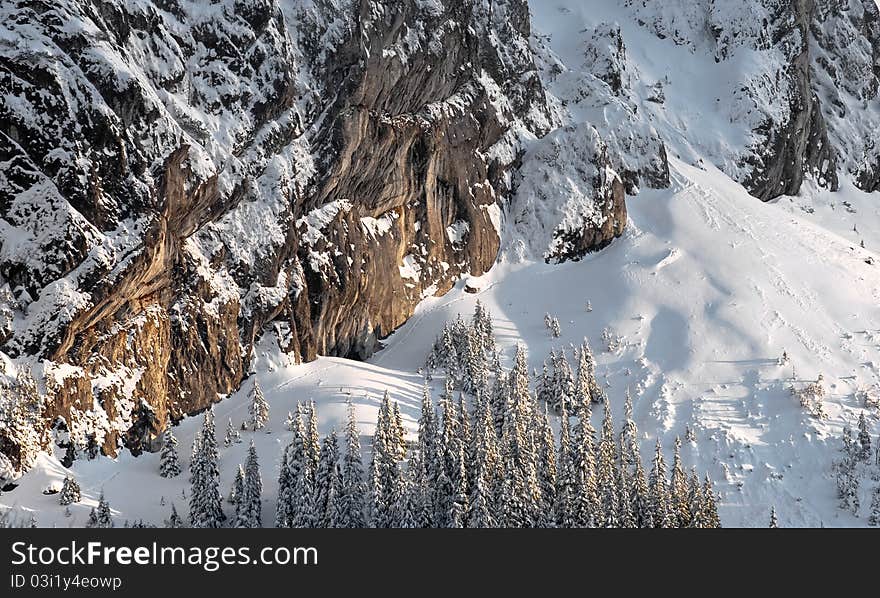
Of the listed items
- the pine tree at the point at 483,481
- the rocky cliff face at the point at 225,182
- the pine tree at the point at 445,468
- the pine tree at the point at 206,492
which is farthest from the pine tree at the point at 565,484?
the rocky cliff face at the point at 225,182

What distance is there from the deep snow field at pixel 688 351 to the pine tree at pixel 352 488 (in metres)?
6.10

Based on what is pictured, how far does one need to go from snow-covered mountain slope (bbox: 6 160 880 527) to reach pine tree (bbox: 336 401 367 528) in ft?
21.7

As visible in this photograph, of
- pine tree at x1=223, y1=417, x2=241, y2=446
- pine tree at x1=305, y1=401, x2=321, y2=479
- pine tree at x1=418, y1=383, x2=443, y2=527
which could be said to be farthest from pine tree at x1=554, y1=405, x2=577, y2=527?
pine tree at x1=223, y1=417, x2=241, y2=446

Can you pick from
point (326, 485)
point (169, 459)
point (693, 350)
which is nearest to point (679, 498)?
point (326, 485)

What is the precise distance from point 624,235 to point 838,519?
39.3m

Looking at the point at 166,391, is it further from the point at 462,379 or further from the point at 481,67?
the point at 481,67

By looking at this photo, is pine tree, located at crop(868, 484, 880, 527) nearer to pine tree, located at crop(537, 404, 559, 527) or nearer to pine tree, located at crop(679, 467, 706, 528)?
pine tree, located at crop(679, 467, 706, 528)

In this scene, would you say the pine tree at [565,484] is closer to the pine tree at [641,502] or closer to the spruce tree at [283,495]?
the pine tree at [641,502]

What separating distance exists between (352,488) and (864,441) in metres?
37.7

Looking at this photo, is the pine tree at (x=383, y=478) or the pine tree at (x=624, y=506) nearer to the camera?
the pine tree at (x=383, y=478)

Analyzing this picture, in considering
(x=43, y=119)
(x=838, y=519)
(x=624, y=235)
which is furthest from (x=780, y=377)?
(x=43, y=119)

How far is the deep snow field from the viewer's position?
72375 millimetres

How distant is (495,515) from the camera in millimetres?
61719

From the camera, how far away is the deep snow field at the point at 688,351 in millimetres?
72375
